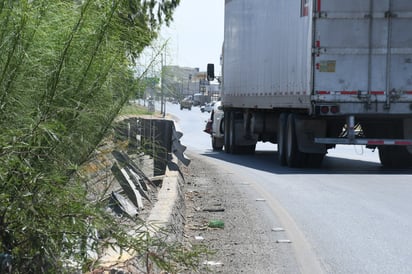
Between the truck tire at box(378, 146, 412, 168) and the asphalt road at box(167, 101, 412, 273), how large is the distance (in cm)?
55

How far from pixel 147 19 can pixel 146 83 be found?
1046 mm

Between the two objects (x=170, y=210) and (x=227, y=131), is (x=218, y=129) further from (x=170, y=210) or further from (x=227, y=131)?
(x=170, y=210)

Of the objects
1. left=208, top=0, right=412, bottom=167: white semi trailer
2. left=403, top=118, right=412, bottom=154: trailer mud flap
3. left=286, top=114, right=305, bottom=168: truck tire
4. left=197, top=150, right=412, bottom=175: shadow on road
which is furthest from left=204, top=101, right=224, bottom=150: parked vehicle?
left=403, top=118, right=412, bottom=154: trailer mud flap

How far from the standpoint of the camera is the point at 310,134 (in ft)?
65.1

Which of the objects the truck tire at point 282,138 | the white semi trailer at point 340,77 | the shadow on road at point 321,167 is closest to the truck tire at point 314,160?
the white semi trailer at point 340,77

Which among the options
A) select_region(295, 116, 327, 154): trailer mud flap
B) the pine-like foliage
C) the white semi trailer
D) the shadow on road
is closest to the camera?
the pine-like foliage

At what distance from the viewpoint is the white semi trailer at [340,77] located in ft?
61.4

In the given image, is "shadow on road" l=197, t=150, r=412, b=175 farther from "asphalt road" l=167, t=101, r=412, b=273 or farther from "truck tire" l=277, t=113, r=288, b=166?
"truck tire" l=277, t=113, r=288, b=166

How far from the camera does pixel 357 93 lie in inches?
738

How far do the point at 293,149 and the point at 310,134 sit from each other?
548 millimetres

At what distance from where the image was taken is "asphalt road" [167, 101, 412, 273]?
8.48m

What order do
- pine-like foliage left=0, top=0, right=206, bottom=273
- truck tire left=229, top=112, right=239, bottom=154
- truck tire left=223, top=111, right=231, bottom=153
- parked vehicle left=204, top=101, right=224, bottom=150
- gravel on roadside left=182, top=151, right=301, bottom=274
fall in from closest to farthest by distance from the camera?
pine-like foliage left=0, top=0, right=206, bottom=273 < gravel on roadside left=182, top=151, right=301, bottom=274 < truck tire left=229, top=112, right=239, bottom=154 < truck tire left=223, top=111, right=231, bottom=153 < parked vehicle left=204, top=101, right=224, bottom=150

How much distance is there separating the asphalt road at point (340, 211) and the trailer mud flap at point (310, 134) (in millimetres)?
508

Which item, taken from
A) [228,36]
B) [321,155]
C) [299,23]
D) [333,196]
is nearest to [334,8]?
[299,23]
